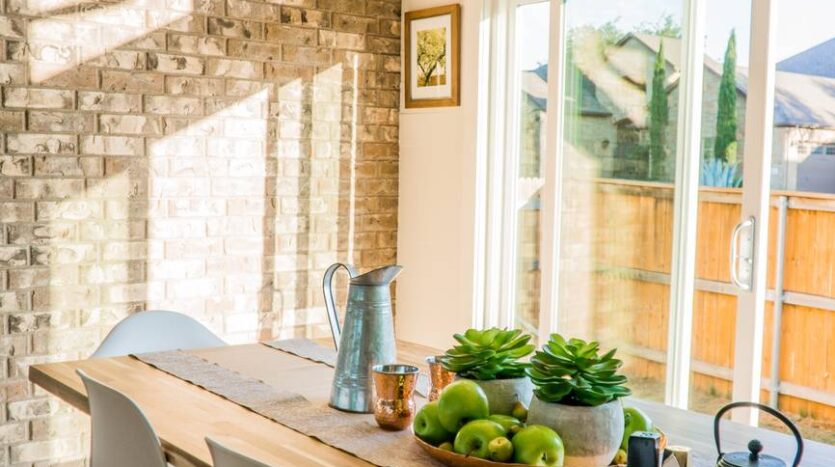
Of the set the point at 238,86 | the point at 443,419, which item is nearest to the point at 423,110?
the point at 238,86

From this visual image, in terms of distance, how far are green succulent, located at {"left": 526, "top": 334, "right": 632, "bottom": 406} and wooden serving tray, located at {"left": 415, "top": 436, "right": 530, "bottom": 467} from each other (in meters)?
0.14

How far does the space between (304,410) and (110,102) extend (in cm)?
209

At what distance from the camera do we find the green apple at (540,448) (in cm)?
152

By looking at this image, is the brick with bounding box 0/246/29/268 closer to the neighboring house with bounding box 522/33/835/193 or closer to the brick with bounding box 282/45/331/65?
the brick with bounding box 282/45/331/65

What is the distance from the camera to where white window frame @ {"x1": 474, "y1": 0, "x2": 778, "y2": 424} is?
10.5ft

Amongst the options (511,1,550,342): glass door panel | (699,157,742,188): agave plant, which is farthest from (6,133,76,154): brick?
(699,157,742,188): agave plant

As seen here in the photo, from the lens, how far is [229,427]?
6.14 feet

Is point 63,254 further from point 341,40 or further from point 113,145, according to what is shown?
point 341,40

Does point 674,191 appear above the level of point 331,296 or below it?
above

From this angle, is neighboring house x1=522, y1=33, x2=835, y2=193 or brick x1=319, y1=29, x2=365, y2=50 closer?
neighboring house x1=522, y1=33, x2=835, y2=193

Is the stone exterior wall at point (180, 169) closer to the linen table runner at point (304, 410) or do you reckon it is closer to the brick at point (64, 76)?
the brick at point (64, 76)

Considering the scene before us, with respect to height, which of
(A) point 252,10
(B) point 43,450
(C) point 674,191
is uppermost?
(A) point 252,10

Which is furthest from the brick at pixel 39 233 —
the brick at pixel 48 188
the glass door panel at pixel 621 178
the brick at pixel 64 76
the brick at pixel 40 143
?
the glass door panel at pixel 621 178

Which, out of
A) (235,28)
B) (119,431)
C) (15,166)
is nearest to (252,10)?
(235,28)
